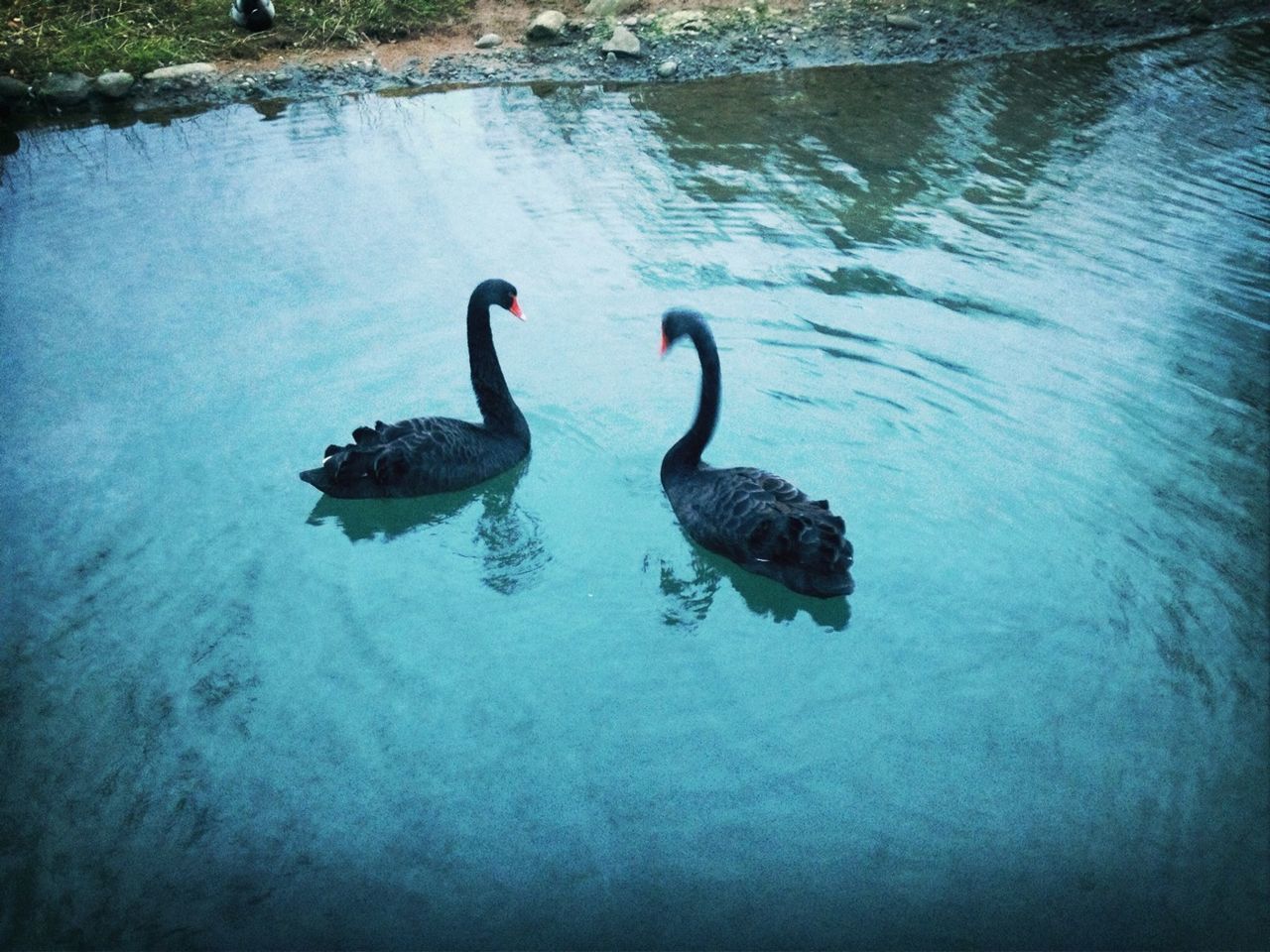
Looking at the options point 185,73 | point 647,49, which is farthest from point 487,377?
point 185,73

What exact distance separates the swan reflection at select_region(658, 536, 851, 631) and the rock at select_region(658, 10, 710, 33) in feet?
22.0

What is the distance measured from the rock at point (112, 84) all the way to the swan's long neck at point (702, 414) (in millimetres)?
6615

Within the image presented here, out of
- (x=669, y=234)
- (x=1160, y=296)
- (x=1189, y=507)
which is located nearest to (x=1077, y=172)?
(x=1160, y=296)

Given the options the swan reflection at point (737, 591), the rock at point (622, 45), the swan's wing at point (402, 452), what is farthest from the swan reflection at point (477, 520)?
the rock at point (622, 45)

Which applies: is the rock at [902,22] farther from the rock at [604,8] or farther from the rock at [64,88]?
the rock at [64,88]

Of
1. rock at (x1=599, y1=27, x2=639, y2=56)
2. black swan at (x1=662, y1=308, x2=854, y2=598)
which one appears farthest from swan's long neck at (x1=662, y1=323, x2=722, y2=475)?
rock at (x1=599, y1=27, x2=639, y2=56)

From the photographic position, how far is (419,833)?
10.5ft

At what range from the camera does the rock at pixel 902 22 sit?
9516mm

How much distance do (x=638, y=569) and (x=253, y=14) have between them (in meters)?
7.45

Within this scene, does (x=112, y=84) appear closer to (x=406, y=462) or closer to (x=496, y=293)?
(x=496, y=293)

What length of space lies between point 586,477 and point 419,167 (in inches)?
156

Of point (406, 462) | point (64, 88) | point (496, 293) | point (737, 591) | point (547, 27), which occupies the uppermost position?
point (496, 293)

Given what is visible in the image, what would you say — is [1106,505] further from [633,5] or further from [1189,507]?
[633,5]

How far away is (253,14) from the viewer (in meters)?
9.20
